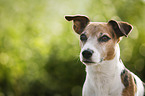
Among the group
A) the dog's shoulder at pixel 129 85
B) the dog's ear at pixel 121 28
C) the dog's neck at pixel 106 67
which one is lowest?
the dog's shoulder at pixel 129 85

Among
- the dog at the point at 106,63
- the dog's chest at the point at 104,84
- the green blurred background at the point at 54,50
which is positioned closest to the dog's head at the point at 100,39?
the dog at the point at 106,63

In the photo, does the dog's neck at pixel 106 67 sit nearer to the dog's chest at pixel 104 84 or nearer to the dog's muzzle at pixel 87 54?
the dog's chest at pixel 104 84

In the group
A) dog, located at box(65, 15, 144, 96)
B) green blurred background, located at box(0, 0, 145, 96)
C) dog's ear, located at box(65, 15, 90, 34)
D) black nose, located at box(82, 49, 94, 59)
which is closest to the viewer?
black nose, located at box(82, 49, 94, 59)

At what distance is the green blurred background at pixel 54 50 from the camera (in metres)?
7.86

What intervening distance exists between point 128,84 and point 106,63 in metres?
0.44

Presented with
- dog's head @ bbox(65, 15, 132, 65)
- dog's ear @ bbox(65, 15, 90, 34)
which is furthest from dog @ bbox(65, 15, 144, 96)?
dog's ear @ bbox(65, 15, 90, 34)

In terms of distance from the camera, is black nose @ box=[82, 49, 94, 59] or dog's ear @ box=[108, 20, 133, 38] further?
dog's ear @ box=[108, 20, 133, 38]

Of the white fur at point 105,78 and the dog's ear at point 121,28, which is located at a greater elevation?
the dog's ear at point 121,28

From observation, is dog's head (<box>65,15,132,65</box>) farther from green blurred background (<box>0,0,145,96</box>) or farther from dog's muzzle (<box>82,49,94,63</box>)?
green blurred background (<box>0,0,145,96</box>)

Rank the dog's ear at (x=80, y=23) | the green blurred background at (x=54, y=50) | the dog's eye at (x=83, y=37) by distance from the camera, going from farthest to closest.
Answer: the green blurred background at (x=54, y=50), the dog's ear at (x=80, y=23), the dog's eye at (x=83, y=37)

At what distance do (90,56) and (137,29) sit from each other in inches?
202

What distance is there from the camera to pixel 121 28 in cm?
372

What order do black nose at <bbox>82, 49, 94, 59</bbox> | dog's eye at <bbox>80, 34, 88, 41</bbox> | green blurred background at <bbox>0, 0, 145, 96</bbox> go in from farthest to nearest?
green blurred background at <bbox>0, 0, 145, 96</bbox>, dog's eye at <bbox>80, 34, 88, 41</bbox>, black nose at <bbox>82, 49, 94, 59</bbox>

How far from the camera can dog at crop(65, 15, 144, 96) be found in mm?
3670
